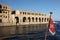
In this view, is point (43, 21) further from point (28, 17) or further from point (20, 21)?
point (20, 21)

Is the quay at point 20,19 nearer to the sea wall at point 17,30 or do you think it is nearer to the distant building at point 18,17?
the distant building at point 18,17

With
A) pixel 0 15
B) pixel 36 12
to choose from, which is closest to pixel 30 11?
pixel 36 12

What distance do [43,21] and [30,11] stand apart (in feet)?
59.9

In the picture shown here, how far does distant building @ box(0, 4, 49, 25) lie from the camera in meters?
103

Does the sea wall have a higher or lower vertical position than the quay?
lower

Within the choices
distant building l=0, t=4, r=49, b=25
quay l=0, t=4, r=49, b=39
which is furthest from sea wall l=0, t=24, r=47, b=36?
distant building l=0, t=4, r=49, b=25

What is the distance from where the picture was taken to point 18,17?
118 m

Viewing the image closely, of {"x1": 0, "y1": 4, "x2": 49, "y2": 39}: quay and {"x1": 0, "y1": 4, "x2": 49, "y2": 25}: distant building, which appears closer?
{"x1": 0, "y1": 4, "x2": 49, "y2": 39}: quay

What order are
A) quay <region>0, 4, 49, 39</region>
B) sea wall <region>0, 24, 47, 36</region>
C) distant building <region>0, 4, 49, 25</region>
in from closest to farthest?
sea wall <region>0, 24, 47, 36</region> → quay <region>0, 4, 49, 39</region> → distant building <region>0, 4, 49, 25</region>

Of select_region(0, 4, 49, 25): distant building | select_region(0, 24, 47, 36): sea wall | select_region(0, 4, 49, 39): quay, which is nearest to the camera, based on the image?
select_region(0, 24, 47, 36): sea wall

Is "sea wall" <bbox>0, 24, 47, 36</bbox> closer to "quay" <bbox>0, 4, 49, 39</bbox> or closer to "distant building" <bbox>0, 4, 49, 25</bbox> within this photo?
"quay" <bbox>0, 4, 49, 39</bbox>

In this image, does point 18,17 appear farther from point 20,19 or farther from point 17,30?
point 17,30

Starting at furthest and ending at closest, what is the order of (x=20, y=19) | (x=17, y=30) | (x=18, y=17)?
1. (x=20, y=19)
2. (x=18, y=17)
3. (x=17, y=30)

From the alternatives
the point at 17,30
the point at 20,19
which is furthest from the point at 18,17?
the point at 17,30
